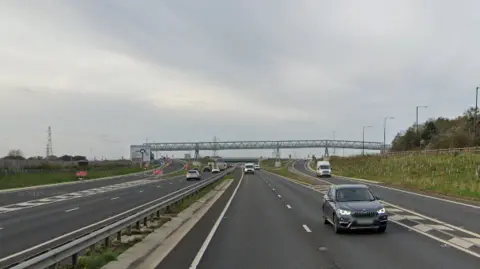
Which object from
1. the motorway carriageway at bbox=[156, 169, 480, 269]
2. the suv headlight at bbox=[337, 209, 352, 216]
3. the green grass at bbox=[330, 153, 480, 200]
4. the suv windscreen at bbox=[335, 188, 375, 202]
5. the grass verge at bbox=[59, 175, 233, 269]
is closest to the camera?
the grass verge at bbox=[59, 175, 233, 269]

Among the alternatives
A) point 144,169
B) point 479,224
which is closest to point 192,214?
point 479,224

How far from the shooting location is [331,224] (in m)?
19.4

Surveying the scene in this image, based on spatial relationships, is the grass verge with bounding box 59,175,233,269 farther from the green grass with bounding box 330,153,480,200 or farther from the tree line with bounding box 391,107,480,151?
the tree line with bounding box 391,107,480,151

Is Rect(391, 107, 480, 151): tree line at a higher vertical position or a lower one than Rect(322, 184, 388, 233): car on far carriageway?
higher

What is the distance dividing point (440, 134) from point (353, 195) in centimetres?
9379

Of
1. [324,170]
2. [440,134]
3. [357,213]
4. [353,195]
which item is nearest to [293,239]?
[357,213]

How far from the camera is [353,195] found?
61.5ft

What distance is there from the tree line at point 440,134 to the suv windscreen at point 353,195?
72.4m

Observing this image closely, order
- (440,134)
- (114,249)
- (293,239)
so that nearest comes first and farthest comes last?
(114,249) → (293,239) → (440,134)

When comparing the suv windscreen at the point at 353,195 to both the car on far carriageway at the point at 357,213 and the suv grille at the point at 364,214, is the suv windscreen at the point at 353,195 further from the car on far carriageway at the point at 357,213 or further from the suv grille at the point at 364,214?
the suv grille at the point at 364,214

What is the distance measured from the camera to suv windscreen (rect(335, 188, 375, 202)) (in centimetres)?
1848

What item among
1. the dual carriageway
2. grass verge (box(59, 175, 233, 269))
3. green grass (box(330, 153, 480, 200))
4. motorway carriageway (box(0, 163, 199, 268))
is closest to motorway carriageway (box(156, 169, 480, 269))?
the dual carriageway

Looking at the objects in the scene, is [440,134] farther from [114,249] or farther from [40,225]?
[114,249]

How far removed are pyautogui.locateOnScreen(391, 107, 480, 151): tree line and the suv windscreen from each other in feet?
238
